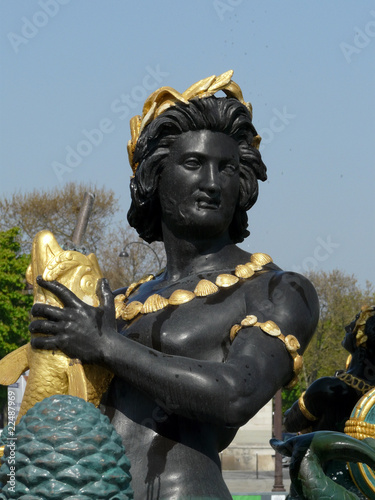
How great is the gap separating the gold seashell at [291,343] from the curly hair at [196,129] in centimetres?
67

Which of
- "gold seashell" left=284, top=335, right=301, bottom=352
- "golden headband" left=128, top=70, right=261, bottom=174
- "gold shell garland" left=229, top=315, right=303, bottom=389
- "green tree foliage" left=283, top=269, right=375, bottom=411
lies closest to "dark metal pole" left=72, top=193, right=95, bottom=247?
"golden headband" left=128, top=70, right=261, bottom=174

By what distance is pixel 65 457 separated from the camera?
10.5 ft

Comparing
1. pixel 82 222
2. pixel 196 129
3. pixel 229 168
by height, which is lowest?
pixel 82 222

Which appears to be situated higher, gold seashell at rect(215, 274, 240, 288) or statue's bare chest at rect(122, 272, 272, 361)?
gold seashell at rect(215, 274, 240, 288)

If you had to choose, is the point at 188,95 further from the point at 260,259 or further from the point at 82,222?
the point at 82,222

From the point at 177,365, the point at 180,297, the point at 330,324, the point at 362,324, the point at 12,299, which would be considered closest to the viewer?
the point at 177,365

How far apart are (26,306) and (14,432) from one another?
27.8 m

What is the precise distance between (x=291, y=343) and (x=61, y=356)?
833mm

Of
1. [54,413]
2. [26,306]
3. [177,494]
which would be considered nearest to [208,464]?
[177,494]

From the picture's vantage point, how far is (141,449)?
A: 148 inches

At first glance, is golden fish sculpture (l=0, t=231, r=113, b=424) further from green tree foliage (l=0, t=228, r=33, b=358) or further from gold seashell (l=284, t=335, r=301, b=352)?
green tree foliage (l=0, t=228, r=33, b=358)

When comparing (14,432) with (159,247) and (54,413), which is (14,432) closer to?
(54,413)

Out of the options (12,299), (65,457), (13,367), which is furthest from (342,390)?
(12,299)

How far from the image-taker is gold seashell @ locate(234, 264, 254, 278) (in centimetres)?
402
